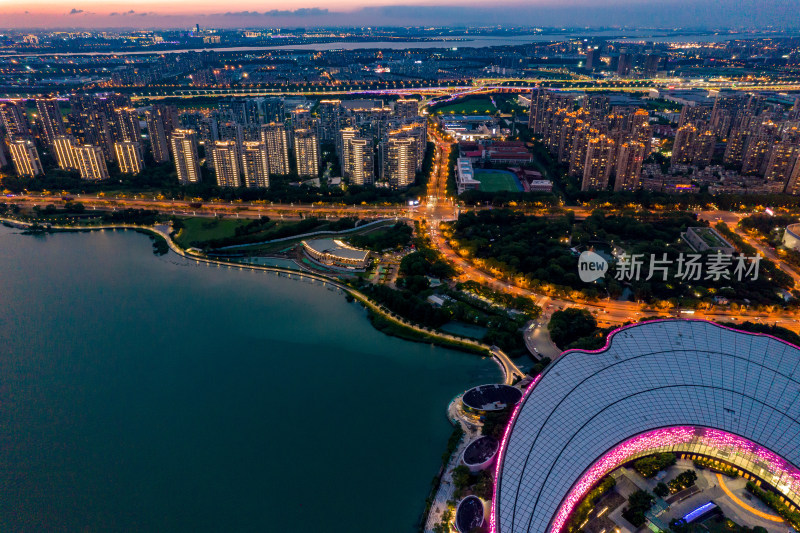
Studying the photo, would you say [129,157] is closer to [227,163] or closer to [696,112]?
[227,163]

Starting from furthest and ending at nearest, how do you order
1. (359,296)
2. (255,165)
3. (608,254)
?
(255,165) → (608,254) → (359,296)

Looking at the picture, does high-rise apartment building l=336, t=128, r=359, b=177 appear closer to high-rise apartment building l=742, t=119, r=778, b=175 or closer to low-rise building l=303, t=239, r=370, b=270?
low-rise building l=303, t=239, r=370, b=270

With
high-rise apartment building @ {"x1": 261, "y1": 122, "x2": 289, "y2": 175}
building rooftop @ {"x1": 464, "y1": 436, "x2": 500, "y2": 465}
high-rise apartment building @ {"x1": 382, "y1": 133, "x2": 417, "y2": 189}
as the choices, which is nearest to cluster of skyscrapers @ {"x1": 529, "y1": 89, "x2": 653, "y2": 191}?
high-rise apartment building @ {"x1": 382, "y1": 133, "x2": 417, "y2": 189}

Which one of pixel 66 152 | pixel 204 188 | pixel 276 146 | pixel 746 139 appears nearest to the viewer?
pixel 204 188

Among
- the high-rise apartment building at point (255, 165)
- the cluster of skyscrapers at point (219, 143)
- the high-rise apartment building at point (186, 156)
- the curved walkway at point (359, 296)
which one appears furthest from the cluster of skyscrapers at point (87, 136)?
the high-rise apartment building at point (255, 165)

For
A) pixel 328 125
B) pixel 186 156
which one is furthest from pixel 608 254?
pixel 328 125
